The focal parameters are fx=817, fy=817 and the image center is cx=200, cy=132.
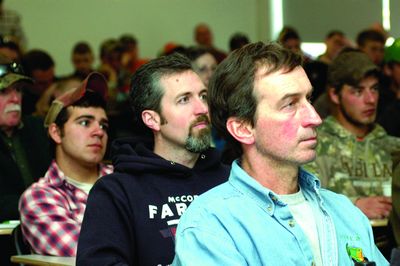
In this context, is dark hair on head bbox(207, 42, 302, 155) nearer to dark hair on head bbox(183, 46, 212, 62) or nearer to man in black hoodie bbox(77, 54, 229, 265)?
man in black hoodie bbox(77, 54, 229, 265)

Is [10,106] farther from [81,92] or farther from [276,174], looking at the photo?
[276,174]

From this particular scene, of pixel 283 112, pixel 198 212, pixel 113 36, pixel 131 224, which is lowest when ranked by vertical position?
pixel 113 36

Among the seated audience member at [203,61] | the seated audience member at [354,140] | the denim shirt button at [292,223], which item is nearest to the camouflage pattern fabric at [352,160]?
the seated audience member at [354,140]

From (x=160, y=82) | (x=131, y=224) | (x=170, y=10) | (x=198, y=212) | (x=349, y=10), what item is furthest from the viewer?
(x=170, y=10)

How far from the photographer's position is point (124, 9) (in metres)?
10.9

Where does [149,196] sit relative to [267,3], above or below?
above

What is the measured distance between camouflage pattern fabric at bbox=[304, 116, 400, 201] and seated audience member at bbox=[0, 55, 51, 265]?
162cm

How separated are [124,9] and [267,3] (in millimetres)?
2032

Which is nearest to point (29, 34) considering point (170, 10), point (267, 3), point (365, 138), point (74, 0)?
point (74, 0)

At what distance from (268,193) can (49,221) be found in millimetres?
1590

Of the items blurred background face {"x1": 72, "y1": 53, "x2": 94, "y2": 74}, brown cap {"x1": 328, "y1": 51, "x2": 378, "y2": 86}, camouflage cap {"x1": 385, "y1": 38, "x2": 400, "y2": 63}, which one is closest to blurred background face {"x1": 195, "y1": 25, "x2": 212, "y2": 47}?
blurred background face {"x1": 72, "y1": 53, "x2": 94, "y2": 74}

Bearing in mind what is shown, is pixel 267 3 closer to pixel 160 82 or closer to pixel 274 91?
pixel 160 82

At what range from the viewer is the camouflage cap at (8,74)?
15.0 feet

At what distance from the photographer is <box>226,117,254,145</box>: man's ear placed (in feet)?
7.75
